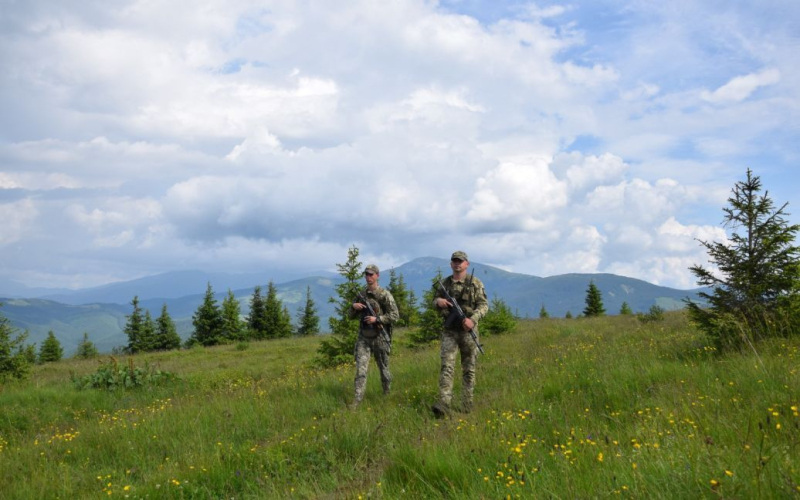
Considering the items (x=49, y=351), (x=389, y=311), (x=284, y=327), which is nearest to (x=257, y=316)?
(x=284, y=327)

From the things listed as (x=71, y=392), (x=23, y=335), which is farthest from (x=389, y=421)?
(x=23, y=335)

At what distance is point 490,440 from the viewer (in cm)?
459

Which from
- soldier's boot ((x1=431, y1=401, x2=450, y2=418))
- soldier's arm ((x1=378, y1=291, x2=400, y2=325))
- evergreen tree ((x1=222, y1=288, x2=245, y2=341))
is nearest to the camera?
soldier's boot ((x1=431, y1=401, x2=450, y2=418))

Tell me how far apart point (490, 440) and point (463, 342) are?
10.8 ft

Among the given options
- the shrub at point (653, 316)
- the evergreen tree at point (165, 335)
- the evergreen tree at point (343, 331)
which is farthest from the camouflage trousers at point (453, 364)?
the evergreen tree at point (165, 335)

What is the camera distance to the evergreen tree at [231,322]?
4275cm

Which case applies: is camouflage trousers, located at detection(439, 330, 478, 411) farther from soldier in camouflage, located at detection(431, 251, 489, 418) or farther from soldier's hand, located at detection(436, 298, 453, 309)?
soldier's hand, located at detection(436, 298, 453, 309)

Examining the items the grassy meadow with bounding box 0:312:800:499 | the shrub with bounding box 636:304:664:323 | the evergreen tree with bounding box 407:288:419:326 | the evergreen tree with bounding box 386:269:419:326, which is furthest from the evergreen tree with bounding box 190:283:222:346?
the shrub with bounding box 636:304:664:323

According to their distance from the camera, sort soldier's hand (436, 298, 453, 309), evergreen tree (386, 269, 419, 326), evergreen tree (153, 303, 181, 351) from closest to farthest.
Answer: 1. soldier's hand (436, 298, 453, 309)
2. evergreen tree (386, 269, 419, 326)
3. evergreen tree (153, 303, 181, 351)

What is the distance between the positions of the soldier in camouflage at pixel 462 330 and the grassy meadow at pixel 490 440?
0.44 meters

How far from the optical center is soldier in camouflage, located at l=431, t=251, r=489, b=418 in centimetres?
748

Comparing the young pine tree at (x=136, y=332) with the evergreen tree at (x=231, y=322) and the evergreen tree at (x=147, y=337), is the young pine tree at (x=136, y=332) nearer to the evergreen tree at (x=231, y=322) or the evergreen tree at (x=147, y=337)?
the evergreen tree at (x=147, y=337)

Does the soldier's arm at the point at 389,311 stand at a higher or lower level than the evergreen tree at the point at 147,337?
higher

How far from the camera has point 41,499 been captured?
16.7 feet
